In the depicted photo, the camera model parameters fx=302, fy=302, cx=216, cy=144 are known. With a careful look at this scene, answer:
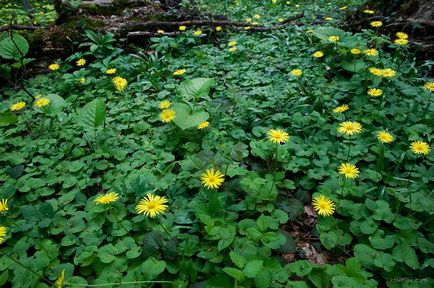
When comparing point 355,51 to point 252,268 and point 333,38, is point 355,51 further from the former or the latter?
point 252,268

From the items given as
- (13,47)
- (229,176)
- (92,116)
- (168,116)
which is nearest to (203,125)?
(168,116)

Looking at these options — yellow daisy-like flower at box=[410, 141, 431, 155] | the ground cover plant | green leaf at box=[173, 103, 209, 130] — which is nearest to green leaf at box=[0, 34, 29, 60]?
the ground cover plant

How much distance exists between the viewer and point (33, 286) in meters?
1.67

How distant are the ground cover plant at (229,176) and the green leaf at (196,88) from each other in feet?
0.10

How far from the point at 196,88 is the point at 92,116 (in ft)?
3.30

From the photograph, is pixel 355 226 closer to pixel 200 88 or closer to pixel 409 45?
pixel 200 88

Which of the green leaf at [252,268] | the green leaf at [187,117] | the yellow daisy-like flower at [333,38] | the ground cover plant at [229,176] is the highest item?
the yellow daisy-like flower at [333,38]

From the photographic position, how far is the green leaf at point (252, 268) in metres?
1.50

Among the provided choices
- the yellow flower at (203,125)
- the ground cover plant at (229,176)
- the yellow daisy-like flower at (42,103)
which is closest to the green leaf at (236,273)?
the ground cover plant at (229,176)

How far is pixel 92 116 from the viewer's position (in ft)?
9.14

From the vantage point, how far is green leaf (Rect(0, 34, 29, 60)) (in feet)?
11.6

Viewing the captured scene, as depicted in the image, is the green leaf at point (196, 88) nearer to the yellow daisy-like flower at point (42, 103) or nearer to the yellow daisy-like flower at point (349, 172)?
the yellow daisy-like flower at point (42, 103)

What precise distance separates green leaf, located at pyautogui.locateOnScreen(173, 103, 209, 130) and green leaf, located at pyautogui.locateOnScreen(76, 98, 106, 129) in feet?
2.25

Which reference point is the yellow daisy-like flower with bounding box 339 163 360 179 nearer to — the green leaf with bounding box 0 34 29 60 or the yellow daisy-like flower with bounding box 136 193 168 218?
the yellow daisy-like flower with bounding box 136 193 168 218
